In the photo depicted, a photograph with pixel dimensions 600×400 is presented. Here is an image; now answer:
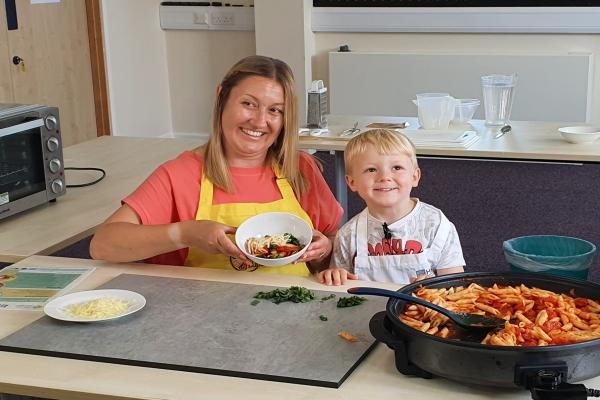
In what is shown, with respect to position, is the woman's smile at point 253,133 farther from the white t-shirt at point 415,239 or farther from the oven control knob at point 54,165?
the oven control knob at point 54,165

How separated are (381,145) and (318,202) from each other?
10.9 inches

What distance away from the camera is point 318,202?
2.34 meters

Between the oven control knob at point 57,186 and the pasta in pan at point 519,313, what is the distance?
1507 millimetres

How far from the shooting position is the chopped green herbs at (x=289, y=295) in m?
1.84

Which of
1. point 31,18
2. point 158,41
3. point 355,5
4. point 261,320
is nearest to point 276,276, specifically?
point 261,320

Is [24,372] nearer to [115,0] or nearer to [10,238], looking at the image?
[10,238]

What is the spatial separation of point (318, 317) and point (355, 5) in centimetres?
429

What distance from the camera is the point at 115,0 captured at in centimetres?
580

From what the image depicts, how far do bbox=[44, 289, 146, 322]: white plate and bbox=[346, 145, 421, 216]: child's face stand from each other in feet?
1.99

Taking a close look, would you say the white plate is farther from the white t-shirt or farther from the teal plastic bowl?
the teal plastic bowl

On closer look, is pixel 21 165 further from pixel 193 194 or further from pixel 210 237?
pixel 210 237

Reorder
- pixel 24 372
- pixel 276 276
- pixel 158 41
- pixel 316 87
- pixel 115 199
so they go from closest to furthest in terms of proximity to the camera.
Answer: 1. pixel 24 372
2. pixel 276 276
3. pixel 115 199
4. pixel 316 87
5. pixel 158 41

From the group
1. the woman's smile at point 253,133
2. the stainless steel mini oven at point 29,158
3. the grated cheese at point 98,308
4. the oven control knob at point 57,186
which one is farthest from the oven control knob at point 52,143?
the grated cheese at point 98,308

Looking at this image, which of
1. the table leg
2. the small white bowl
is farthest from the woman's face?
the small white bowl
